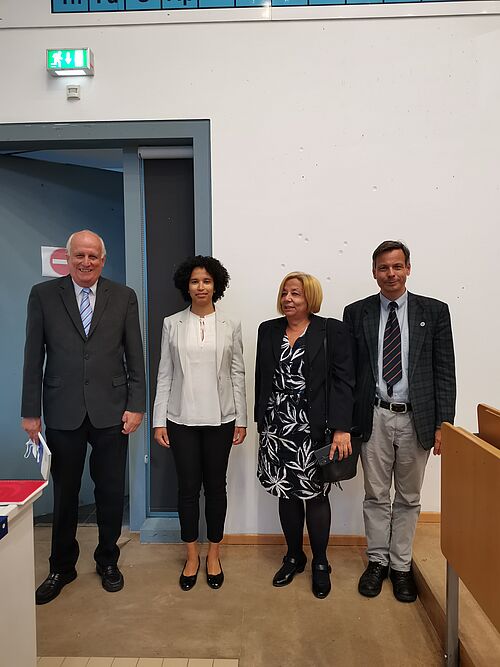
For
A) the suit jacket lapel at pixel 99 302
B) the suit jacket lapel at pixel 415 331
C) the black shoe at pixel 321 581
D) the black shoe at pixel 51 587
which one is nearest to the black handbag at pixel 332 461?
the suit jacket lapel at pixel 415 331

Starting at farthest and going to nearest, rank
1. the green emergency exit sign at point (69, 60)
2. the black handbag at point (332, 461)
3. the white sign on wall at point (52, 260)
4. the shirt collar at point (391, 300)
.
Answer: the white sign on wall at point (52, 260)
the green emergency exit sign at point (69, 60)
the shirt collar at point (391, 300)
the black handbag at point (332, 461)

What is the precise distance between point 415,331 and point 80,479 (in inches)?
66.8

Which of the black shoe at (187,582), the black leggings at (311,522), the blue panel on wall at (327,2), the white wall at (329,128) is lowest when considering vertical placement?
the black shoe at (187,582)

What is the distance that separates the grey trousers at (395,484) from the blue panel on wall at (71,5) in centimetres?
261

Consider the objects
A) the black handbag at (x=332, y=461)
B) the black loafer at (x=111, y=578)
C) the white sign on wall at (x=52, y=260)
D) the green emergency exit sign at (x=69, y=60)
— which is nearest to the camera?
the black handbag at (x=332, y=461)

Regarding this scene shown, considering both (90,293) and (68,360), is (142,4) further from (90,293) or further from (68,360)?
(68,360)

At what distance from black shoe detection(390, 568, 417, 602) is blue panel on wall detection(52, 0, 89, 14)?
3297 millimetres

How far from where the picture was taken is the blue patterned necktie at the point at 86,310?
2.26 m

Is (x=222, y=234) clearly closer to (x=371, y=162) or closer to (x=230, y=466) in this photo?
(x=371, y=162)

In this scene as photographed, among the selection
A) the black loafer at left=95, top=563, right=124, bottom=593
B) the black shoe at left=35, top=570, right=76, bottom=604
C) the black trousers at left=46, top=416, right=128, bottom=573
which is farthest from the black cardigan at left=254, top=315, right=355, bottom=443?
the black shoe at left=35, top=570, right=76, bottom=604

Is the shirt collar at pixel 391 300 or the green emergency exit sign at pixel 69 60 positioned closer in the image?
the shirt collar at pixel 391 300

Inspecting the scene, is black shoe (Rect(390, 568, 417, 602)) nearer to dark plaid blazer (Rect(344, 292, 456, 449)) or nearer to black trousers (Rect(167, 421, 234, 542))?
dark plaid blazer (Rect(344, 292, 456, 449))

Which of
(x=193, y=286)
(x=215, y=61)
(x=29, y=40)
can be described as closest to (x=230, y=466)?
(x=193, y=286)

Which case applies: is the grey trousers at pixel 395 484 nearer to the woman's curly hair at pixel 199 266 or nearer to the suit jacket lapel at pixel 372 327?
Answer: the suit jacket lapel at pixel 372 327
